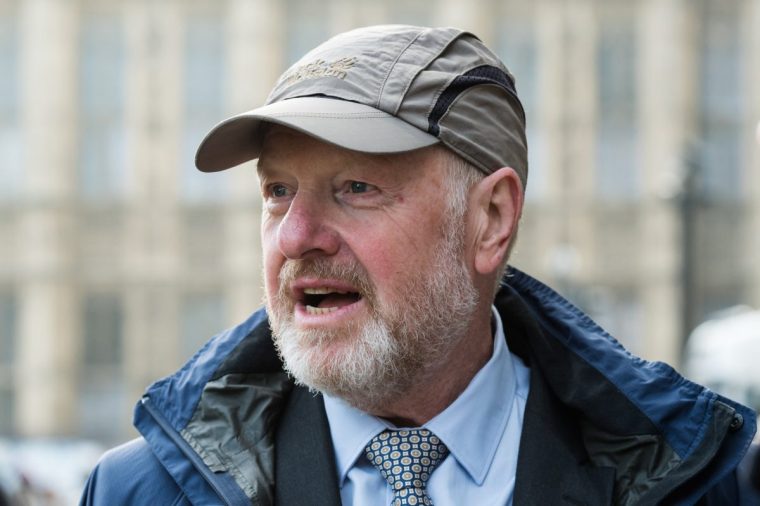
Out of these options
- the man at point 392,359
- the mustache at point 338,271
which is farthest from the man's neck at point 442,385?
the mustache at point 338,271

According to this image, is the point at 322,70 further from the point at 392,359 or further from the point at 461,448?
the point at 461,448

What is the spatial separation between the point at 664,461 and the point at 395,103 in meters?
0.92

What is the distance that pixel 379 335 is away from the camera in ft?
8.23

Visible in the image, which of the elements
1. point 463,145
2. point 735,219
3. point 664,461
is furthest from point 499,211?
point 735,219

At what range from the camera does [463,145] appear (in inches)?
102

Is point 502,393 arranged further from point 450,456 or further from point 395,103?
point 395,103

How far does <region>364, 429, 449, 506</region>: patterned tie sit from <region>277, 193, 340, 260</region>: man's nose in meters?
0.42

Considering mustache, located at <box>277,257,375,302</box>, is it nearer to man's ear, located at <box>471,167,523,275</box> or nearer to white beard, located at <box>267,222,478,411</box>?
white beard, located at <box>267,222,478,411</box>

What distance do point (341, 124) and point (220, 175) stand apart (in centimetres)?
2439

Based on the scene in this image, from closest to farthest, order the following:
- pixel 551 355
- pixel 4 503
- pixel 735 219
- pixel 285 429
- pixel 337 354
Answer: pixel 337 354 → pixel 285 429 → pixel 551 355 → pixel 4 503 → pixel 735 219

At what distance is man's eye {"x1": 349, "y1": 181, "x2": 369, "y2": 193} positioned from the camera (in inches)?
101

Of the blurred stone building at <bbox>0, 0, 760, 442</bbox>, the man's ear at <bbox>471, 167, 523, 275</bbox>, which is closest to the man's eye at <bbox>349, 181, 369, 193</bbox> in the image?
the man's ear at <bbox>471, 167, 523, 275</bbox>

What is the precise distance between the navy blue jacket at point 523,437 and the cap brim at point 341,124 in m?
0.54

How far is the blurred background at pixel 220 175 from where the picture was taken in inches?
995
